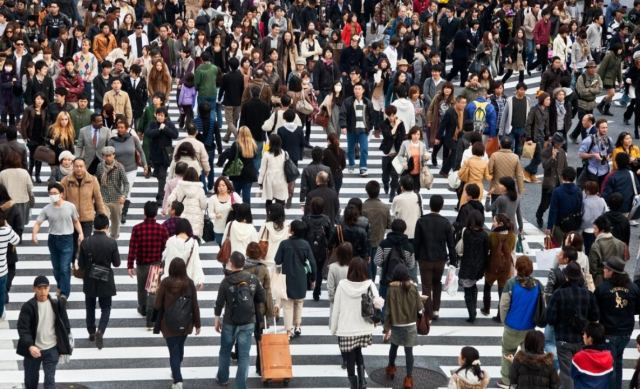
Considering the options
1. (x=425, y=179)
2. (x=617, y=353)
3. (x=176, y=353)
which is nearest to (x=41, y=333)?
(x=176, y=353)

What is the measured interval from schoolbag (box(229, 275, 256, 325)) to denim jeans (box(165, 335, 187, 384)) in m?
0.64

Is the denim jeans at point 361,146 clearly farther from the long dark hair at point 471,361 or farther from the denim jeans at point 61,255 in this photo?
the long dark hair at point 471,361

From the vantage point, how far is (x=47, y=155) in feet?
66.5

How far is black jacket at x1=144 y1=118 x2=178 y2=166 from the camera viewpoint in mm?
20453

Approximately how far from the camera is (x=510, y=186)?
708 inches

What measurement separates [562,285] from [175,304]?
4100mm

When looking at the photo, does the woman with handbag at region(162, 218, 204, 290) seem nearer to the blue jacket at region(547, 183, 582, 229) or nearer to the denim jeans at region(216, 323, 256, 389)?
the denim jeans at region(216, 323, 256, 389)

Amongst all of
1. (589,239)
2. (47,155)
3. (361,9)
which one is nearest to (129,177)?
(47,155)

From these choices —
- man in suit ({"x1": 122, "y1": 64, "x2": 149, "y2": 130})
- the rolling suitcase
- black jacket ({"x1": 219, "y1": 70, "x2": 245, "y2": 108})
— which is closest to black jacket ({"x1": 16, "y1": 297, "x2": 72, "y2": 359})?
the rolling suitcase

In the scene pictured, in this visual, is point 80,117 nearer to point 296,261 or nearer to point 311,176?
point 311,176

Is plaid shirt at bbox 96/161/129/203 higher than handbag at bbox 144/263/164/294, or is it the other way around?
plaid shirt at bbox 96/161/129/203

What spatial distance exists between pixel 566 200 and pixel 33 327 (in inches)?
304

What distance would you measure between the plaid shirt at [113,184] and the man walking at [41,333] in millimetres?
5035

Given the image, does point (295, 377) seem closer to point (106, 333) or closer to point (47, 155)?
point (106, 333)
